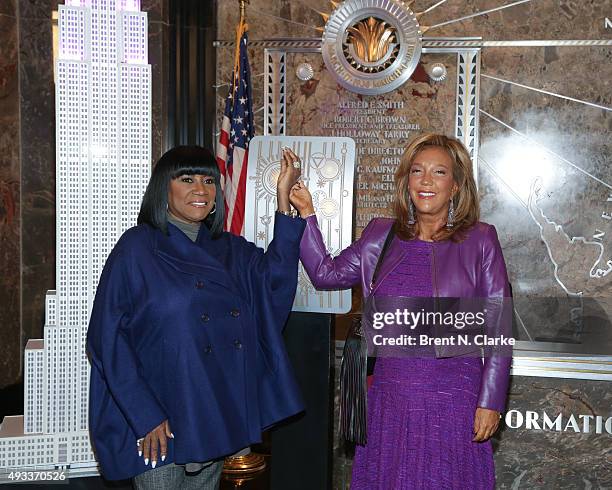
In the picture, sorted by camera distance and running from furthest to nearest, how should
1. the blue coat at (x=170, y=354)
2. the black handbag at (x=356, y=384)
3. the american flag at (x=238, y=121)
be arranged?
the american flag at (x=238, y=121) < the black handbag at (x=356, y=384) < the blue coat at (x=170, y=354)

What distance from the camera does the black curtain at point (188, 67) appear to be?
17.5 ft

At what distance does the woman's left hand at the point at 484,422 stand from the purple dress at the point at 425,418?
0.03 metres

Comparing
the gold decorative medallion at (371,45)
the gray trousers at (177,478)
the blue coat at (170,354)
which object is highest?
the gold decorative medallion at (371,45)

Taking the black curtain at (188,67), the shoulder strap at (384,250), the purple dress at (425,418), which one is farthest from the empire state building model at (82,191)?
the black curtain at (188,67)

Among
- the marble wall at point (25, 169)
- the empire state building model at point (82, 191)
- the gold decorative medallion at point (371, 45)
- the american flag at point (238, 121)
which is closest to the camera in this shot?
the empire state building model at point (82, 191)

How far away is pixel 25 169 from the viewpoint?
5543 mm

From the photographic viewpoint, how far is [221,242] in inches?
105

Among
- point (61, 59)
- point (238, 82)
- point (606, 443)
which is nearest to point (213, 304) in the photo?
point (61, 59)

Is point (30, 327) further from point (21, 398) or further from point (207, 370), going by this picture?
point (207, 370)

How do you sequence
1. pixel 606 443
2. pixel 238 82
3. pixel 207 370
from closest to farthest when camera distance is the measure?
pixel 207 370, pixel 606 443, pixel 238 82

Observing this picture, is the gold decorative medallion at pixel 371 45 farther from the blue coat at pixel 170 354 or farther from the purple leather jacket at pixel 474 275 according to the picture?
the blue coat at pixel 170 354

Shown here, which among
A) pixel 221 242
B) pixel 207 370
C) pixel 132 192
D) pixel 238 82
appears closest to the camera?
pixel 207 370

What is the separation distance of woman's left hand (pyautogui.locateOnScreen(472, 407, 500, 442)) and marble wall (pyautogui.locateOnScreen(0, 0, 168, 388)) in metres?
3.59

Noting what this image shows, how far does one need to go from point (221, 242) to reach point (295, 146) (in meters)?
0.56
